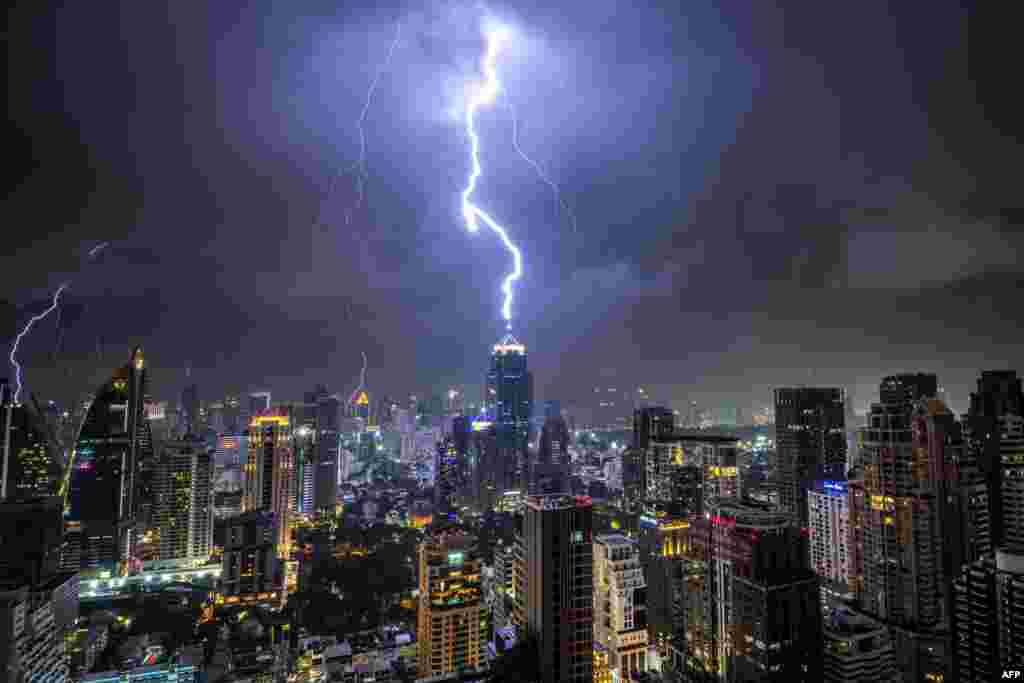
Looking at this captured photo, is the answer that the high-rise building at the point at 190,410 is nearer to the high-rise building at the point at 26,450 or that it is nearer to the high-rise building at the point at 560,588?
the high-rise building at the point at 26,450

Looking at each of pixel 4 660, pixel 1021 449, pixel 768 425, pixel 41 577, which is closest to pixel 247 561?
pixel 41 577

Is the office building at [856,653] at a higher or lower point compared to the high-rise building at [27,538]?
lower

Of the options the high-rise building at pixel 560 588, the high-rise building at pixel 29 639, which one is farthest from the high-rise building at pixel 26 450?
the high-rise building at pixel 560 588

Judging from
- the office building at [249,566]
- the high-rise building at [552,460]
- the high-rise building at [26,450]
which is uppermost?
the high-rise building at [26,450]

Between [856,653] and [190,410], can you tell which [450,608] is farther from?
[190,410]

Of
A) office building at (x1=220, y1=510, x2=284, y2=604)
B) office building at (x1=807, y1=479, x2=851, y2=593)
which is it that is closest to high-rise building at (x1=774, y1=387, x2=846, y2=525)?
office building at (x1=807, y1=479, x2=851, y2=593)
